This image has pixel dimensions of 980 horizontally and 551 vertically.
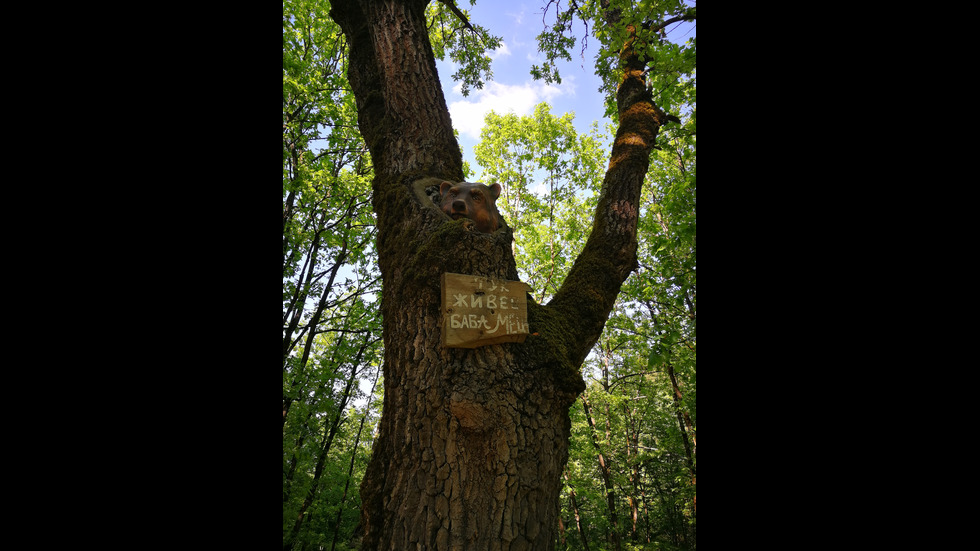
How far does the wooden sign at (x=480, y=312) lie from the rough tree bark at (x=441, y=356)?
0.25 feet

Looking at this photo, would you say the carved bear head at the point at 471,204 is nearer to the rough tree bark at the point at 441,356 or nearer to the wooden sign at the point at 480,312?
the rough tree bark at the point at 441,356

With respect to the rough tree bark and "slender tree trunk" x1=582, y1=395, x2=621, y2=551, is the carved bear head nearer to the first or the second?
the rough tree bark

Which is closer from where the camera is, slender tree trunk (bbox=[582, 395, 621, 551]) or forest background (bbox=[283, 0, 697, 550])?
forest background (bbox=[283, 0, 697, 550])

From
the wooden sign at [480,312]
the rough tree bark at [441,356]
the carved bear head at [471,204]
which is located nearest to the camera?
the rough tree bark at [441,356]

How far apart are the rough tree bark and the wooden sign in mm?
76

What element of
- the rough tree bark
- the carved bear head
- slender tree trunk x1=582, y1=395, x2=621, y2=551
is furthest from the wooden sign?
slender tree trunk x1=582, y1=395, x2=621, y2=551

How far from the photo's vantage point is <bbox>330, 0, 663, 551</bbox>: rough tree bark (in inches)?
76.1

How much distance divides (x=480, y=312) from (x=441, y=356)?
0.30m

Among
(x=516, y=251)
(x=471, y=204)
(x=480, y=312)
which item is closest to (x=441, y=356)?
(x=480, y=312)

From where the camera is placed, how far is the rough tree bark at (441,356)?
193 centimetres

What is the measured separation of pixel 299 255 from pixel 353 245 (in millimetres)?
1051

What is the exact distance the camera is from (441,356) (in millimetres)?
2150

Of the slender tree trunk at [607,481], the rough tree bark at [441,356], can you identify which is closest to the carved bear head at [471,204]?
the rough tree bark at [441,356]
